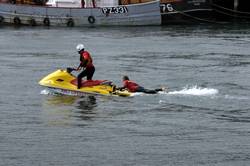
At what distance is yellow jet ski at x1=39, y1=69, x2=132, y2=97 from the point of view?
3144cm

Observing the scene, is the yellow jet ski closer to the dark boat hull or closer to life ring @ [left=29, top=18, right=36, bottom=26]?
the dark boat hull

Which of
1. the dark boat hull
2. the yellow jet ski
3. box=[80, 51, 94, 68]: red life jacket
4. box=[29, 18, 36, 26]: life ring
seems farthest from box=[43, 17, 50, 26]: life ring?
box=[80, 51, 94, 68]: red life jacket

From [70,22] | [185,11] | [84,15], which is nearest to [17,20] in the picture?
[70,22]

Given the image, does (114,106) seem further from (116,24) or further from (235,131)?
(116,24)

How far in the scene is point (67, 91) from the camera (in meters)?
31.9

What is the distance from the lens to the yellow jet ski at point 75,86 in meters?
31.4

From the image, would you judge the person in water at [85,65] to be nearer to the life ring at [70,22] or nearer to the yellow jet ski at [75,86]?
the yellow jet ski at [75,86]

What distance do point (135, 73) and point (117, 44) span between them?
47.0 feet

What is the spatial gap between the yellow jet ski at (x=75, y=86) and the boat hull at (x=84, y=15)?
3328 cm

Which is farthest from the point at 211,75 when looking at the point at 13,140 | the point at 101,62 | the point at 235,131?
the point at 13,140

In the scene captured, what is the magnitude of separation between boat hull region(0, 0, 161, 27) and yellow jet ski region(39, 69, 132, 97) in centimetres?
3328

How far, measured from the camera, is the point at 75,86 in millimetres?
31781

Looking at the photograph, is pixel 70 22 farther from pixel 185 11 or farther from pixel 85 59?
pixel 85 59

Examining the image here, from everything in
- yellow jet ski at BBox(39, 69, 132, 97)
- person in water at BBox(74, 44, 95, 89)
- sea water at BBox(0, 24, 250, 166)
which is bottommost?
sea water at BBox(0, 24, 250, 166)
